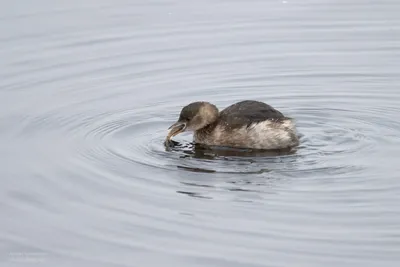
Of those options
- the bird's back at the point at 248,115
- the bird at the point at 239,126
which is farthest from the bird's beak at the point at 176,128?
the bird's back at the point at 248,115

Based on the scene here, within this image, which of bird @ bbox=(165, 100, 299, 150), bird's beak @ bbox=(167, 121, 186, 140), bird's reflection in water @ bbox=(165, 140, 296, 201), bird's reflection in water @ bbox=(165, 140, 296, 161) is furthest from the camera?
bird's beak @ bbox=(167, 121, 186, 140)

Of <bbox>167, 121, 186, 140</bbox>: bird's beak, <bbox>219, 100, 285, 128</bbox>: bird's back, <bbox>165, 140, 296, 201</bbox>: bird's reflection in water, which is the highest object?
<bbox>219, 100, 285, 128</bbox>: bird's back

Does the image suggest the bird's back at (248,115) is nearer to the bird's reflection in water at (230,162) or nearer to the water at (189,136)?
the bird's reflection in water at (230,162)

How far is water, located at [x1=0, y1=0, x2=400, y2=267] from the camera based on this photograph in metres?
9.03

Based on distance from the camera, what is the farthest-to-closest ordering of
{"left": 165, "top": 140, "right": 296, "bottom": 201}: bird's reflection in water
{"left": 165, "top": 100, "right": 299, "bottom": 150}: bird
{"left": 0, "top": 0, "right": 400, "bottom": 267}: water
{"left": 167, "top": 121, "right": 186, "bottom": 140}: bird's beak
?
{"left": 167, "top": 121, "right": 186, "bottom": 140}: bird's beak
{"left": 165, "top": 100, "right": 299, "bottom": 150}: bird
{"left": 165, "top": 140, "right": 296, "bottom": 201}: bird's reflection in water
{"left": 0, "top": 0, "right": 400, "bottom": 267}: water

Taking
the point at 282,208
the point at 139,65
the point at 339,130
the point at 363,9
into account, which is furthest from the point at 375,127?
the point at 363,9

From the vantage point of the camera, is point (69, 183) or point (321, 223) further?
point (69, 183)

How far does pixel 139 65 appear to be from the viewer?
14844mm

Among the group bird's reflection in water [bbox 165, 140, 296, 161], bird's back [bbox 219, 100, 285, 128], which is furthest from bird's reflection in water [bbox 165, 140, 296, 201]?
bird's back [bbox 219, 100, 285, 128]

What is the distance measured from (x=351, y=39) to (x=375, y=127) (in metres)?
3.64

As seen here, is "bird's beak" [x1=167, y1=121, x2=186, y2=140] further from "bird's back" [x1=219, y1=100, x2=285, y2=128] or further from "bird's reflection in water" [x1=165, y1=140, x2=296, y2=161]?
"bird's back" [x1=219, y1=100, x2=285, y2=128]

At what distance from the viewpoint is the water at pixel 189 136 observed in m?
9.03

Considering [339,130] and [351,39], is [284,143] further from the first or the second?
[351,39]

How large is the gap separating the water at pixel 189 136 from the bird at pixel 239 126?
0.23 meters
